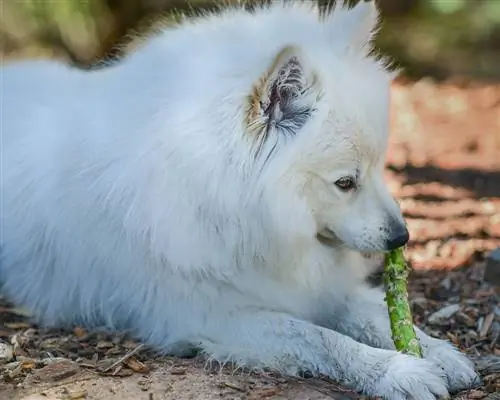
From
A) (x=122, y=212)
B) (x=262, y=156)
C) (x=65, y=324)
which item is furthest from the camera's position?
(x=65, y=324)

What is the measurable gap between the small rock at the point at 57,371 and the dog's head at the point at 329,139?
2.84ft

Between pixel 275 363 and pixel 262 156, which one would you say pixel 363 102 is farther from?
pixel 275 363

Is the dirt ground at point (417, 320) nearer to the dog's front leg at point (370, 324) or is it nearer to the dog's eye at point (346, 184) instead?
the dog's front leg at point (370, 324)

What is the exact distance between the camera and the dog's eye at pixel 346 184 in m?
3.13

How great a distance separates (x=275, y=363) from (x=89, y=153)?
106 centimetres

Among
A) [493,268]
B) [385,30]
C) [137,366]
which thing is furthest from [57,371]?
[385,30]

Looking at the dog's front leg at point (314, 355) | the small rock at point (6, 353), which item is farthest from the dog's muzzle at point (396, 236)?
the small rock at point (6, 353)

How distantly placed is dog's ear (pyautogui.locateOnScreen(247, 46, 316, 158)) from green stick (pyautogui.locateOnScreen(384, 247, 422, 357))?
0.67m

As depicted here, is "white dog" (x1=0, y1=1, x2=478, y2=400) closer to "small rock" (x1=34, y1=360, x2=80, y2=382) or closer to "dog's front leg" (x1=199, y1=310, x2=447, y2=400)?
"dog's front leg" (x1=199, y1=310, x2=447, y2=400)

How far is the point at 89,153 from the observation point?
3.42m

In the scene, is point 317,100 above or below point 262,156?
above

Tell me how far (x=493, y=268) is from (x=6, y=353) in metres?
2.25

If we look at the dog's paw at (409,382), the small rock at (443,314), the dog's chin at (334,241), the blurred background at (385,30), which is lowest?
the dog's paw at (409,382)

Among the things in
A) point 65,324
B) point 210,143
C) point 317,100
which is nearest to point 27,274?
point 65,324
